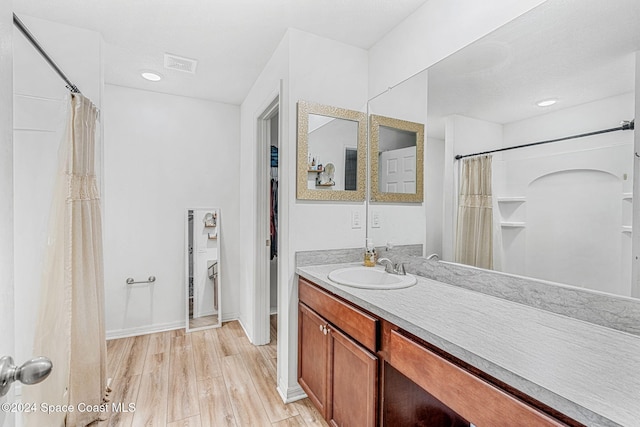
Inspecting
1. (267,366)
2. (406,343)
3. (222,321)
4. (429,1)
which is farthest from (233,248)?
(429,1)

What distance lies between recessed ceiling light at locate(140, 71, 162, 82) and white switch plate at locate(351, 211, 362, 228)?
2.07 meters

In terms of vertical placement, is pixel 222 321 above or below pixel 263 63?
below

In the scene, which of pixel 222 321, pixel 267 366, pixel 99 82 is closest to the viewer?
pixel 99 82

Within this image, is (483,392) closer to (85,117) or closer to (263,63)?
(85,117)

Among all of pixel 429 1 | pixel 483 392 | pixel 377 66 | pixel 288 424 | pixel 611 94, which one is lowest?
pixel 288 424

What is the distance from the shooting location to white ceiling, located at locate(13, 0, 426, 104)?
5.41 feet

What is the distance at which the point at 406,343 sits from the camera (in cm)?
103

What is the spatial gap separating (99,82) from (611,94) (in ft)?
8.68

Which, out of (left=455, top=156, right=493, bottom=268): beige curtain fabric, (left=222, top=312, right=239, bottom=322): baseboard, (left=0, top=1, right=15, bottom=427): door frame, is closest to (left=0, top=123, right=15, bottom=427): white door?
(left=0, top=1, right=15, bottom=427): door frame

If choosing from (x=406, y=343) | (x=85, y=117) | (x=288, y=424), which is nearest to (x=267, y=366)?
(x=288, y=424)

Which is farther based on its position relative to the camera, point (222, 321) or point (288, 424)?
point (222, 321)

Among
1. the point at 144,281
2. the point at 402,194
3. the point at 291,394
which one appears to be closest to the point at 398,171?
the point at 402,194

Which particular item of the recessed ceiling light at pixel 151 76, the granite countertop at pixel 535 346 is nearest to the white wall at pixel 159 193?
the recessed ceiling light at pixel 151 76

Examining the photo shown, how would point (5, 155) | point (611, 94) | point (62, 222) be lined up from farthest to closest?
1. point (62, 222)
2. point (611, 94)
3. point (5, 155)
